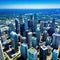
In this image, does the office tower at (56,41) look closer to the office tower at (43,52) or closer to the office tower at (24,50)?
the office tower at (43,52)

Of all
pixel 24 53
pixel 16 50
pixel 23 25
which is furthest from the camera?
pixel 23 25

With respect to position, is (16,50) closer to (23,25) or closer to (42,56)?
(42,56)

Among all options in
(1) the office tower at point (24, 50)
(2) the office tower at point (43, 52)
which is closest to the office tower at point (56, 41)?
(2) the office tower at point (43, 52)

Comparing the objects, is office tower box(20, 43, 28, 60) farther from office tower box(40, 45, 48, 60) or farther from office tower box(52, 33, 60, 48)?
office tower box(52, 33, 60, 48)

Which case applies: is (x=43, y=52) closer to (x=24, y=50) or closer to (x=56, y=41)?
(x=24, y=50)

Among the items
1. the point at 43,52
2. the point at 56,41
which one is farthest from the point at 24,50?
the point at 56,41

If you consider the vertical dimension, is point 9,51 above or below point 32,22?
below

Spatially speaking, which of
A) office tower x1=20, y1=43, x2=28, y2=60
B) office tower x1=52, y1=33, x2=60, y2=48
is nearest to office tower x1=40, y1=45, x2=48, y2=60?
office tower x1=20, y1=43, x2=28, y2=60

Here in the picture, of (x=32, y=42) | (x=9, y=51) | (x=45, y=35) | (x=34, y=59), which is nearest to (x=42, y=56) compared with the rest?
(x=34, y=59)

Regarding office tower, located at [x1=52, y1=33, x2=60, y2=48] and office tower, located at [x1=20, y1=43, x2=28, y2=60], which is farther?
office tower, located at [x1=52, y1=33, x2=60, y2=48]

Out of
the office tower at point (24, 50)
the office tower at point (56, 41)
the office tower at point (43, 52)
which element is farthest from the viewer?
the office tower at point (56, 41)

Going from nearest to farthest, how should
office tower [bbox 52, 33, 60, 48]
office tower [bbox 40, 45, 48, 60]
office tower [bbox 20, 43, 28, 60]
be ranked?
1. office tower [bbox 40, 45, 48, 60]
2. office tower [bbox 20, 43, 28, 60]
3. office tower [bbox 52, 33, 60, 48]
